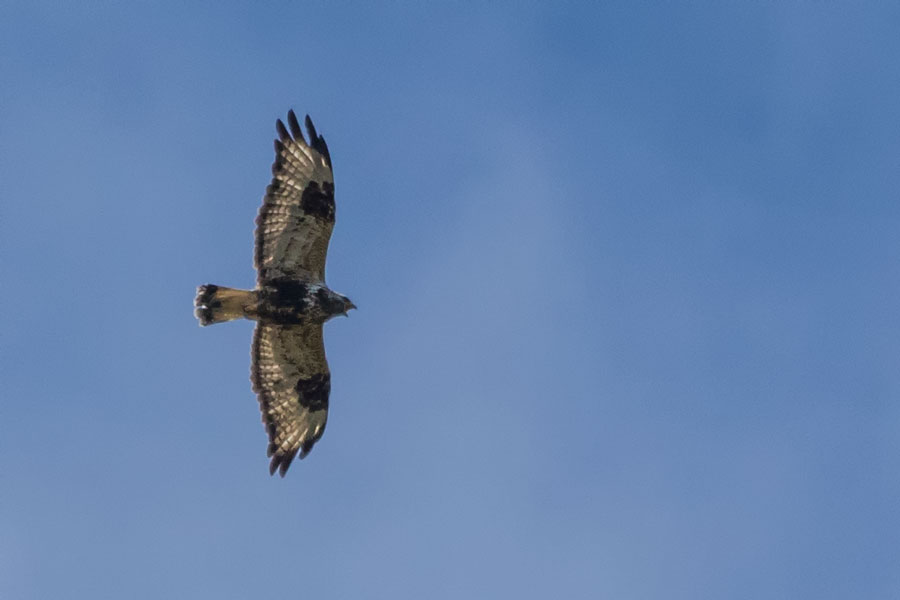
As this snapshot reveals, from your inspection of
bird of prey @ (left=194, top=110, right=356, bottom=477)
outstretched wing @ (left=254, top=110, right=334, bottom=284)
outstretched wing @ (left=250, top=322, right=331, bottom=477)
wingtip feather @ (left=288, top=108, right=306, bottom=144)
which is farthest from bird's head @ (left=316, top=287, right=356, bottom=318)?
wingtip feather @ (left=288, top=108, right=306, bottom=144)

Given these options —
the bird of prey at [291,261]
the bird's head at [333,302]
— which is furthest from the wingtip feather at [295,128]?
the bird's head at [333,302]

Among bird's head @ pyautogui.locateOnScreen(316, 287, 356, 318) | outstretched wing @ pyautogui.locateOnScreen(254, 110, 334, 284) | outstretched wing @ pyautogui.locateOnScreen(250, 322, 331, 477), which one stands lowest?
outstretched wing @ pyautogui.locateOnScreen(250, 322, 331, 477)

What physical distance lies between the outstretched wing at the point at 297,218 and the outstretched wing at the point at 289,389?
3.98ft

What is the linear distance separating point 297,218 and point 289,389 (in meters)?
3.00

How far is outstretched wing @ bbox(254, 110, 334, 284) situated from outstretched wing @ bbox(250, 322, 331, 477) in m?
1.21

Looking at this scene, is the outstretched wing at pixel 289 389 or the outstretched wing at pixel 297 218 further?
the outstretched wing at pixel 289 389

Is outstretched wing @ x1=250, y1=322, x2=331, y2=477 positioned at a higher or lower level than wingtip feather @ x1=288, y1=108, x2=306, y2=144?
lower

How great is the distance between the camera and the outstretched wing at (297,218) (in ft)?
63.7

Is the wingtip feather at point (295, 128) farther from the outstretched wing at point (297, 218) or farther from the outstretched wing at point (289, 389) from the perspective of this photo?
the outstretched wing at point (289, 389)

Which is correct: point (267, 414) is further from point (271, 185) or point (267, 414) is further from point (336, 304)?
point (271, 185)

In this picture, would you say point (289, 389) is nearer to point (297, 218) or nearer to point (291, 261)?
point (291, 261)

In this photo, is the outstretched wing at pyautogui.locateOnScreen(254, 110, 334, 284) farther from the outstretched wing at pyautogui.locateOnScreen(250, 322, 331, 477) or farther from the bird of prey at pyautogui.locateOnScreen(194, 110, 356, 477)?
the outstretched wing at pyautogui.locateOnScreen(250, 322, 331, 477)

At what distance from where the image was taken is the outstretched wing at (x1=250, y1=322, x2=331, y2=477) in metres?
20.2

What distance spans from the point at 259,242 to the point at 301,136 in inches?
72.7
